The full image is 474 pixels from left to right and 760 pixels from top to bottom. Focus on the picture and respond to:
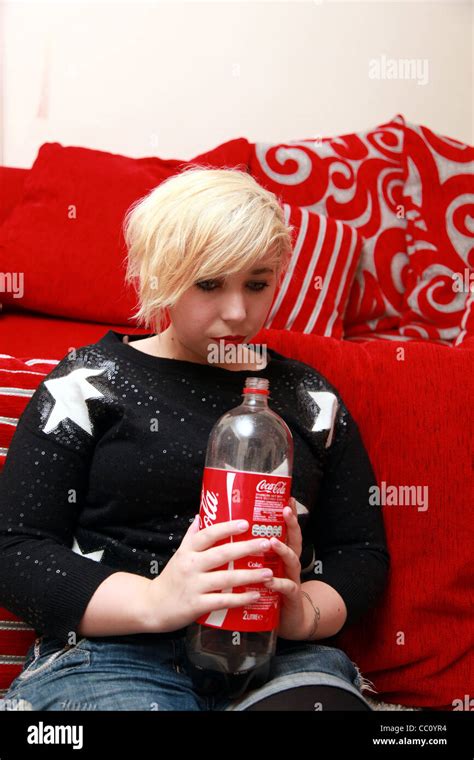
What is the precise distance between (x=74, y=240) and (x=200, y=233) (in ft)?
2.51

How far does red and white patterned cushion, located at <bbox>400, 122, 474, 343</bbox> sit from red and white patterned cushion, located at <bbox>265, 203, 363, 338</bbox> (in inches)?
7.3

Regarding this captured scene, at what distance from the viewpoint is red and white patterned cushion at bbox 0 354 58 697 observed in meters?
1.04

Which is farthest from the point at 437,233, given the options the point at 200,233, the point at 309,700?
the point at 309,700

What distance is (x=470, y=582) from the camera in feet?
3.72

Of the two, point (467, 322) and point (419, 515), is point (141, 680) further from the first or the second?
point (467, 322)

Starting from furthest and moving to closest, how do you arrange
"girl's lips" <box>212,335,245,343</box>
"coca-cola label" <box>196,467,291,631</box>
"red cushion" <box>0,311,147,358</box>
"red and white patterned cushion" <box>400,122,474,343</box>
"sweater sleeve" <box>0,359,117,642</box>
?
"red and white patterned cushion" <box>400,122,474,343</box> → "red cushion" <box>0,311,147,358</box> → "girl's lips" <box>212,335,245,343</box> → "sweater sleeve" <box>0,359,117,642</box> → "coca-cola label" <box>196,467,291,631</box>

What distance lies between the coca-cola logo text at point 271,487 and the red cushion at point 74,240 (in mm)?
907

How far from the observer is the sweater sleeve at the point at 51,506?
0.87m

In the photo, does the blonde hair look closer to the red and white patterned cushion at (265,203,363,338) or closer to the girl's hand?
the girl's hand

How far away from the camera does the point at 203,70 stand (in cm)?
201
